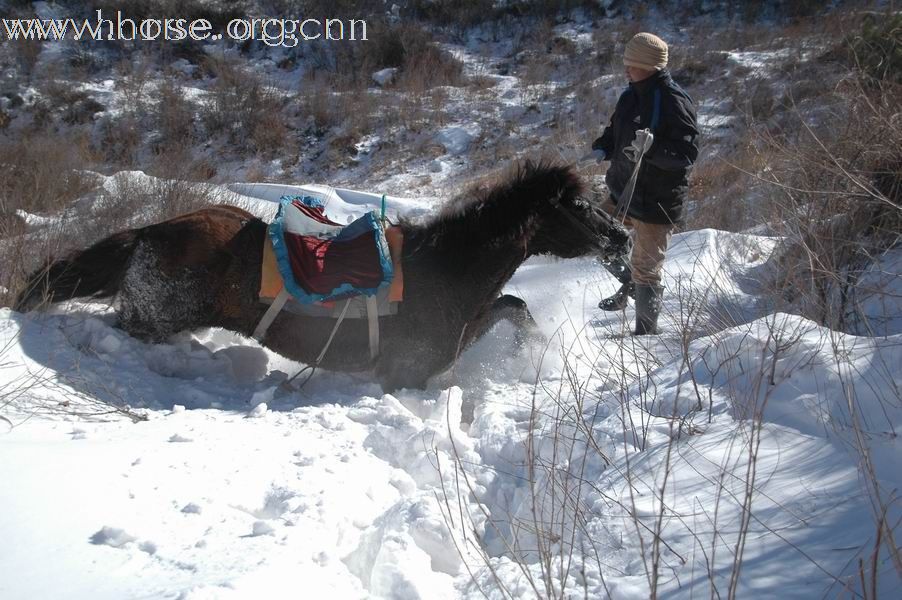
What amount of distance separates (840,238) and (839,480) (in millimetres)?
2286

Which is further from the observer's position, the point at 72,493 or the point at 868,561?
the point at 72,493

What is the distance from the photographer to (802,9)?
1808 centimetres

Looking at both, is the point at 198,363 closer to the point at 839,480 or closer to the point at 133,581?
the point at 133,581

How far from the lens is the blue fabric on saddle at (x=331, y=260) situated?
377 cm

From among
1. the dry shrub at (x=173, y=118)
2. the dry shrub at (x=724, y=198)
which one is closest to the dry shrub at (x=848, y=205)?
the dry shrub at (x=724, y=198)

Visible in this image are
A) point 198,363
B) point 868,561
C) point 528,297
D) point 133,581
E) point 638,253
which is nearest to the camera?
point 868,561

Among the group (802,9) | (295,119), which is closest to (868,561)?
(295,119)

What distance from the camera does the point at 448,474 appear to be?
108 inches

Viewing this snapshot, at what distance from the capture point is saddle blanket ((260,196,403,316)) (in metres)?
3.77

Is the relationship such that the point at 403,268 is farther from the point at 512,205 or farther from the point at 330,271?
the point at 512,205

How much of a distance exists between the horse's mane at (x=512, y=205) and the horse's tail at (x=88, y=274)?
6.50 feet

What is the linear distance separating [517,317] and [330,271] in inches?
50.7

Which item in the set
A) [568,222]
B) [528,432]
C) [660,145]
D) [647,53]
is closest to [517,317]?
[568,222]

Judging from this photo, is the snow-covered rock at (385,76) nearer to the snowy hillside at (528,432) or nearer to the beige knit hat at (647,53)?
the snowy hillside at (528,432)
